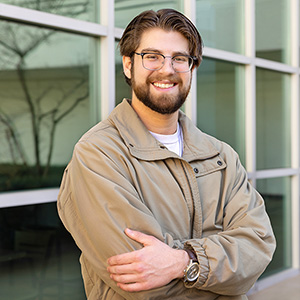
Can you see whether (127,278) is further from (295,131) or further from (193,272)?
(295,131)

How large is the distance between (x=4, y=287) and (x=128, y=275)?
113cm

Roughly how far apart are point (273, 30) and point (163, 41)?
3.03m

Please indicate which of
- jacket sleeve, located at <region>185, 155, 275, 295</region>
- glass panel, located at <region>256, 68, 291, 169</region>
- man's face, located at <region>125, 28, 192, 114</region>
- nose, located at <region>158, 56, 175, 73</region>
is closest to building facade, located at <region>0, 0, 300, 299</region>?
glass panel, located at <region>256, 68, 291, 169</region>

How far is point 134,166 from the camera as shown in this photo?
213 cm

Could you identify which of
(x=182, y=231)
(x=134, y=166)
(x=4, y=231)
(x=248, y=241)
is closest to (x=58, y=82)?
(x=4, y=231)

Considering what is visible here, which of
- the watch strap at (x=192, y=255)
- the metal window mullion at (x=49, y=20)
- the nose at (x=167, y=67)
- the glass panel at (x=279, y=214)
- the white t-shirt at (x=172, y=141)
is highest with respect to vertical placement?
the metal window mullion at (x=49, y=20)

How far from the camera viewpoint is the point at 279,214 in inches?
197

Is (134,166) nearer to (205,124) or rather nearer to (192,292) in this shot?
(192,292)

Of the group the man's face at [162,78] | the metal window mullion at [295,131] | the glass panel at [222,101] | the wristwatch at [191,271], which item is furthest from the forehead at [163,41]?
the metal window mullion at [295,131]

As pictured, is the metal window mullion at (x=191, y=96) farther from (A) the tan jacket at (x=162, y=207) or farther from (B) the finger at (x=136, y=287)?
(B) the finger at (x=136, y=287)

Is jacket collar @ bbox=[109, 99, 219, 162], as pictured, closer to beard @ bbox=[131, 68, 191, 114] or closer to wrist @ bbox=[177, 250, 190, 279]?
beard @ bbox=[131, 68, 191, 114]

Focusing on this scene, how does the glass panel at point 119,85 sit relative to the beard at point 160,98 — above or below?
above

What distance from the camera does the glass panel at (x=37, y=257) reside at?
2758 millimetres

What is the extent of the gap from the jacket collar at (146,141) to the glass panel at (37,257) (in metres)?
0.91
